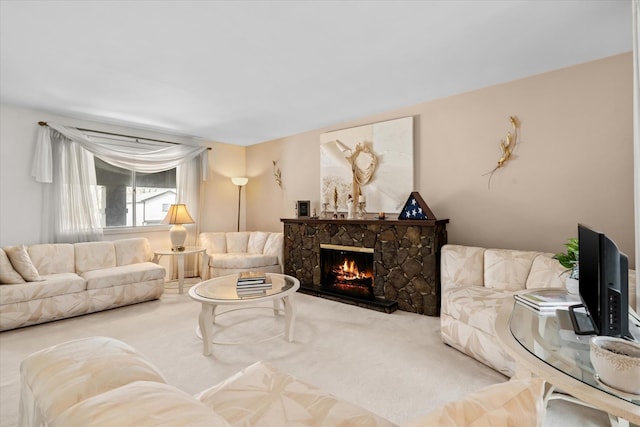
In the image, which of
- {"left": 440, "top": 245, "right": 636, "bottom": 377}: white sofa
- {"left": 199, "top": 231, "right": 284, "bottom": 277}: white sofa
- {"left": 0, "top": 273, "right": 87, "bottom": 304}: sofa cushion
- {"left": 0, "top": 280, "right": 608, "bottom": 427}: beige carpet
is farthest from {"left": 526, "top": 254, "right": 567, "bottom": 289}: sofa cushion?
{"left": 0, "top": 273, "right": 87, "bottom": 304}: sofa cushion

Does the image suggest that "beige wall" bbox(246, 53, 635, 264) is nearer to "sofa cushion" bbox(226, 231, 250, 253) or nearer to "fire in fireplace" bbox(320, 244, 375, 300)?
"fire in fireplace" bbox(320, 244, 375, 300)

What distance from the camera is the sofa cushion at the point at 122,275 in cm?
349

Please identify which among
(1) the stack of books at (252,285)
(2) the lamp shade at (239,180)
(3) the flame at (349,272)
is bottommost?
(3) the flame at (349,272)

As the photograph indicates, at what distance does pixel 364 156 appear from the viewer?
13.8 feet

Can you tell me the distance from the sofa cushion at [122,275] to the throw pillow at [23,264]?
436 millimetres

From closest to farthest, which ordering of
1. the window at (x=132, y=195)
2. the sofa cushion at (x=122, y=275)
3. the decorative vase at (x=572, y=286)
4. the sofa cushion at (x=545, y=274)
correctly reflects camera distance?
the decorative vase at (x=572, y=286) < the sofa cushion at (x=545, y=274) < the sofa cushion at (x=122, y=275) < the window at (x=132, y=195)

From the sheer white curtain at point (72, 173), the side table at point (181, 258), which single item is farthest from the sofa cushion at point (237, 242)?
the sheer white curtain at point (72, 173)

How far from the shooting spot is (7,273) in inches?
122

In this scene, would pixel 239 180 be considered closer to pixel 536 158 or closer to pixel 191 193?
pixel 191 193

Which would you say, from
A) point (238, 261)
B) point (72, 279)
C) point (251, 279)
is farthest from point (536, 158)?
point (72, 279)

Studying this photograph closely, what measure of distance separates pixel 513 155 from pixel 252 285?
2.92 meters

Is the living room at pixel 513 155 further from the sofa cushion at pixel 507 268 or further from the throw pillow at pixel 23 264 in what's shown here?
the throw pillow at pixel 23 264

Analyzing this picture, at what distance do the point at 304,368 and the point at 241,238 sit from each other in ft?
11.2

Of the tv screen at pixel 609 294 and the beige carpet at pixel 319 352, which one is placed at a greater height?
the tv screen at pixel 609 294
